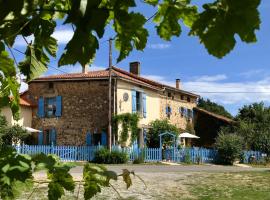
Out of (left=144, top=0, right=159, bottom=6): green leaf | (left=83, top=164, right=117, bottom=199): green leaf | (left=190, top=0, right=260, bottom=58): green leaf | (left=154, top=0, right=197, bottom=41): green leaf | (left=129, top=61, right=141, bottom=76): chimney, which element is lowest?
(left=83, top=164, right=117, bottom=199): green leaf

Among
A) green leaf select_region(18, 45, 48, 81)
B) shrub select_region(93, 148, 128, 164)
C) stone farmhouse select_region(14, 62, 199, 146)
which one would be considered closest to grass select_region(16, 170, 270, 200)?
shrub select_region(93, 148, 128, 164)

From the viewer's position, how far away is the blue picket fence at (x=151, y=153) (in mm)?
29719

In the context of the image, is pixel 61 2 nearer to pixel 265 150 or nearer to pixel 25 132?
pixel 25 132

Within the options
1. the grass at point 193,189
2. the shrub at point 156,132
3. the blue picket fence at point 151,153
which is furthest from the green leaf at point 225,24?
the shrub at point 156,132

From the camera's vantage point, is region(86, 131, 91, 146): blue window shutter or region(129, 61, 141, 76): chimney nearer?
region(86, 131, 91, 146): blue window shutter

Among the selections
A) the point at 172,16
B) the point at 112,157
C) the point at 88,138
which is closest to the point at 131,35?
the point at 172,16

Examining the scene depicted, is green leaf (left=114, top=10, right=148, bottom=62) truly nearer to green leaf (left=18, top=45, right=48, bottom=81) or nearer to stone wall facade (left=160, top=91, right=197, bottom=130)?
green leaf (left=18, top=45, right=48, bottom=81)

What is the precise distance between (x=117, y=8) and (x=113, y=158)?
2675cm

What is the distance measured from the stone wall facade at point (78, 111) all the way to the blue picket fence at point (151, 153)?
2.99 meters

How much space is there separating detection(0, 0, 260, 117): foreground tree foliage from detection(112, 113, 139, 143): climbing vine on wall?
2992 centimetres

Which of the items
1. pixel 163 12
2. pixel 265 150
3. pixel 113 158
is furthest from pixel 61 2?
pixel 265 150

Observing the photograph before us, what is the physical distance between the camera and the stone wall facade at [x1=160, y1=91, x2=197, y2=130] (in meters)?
39.2

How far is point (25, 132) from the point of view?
30.8 m

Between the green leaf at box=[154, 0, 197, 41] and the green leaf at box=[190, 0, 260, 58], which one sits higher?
the green leaf at box=[154, 0, 197, 41]
